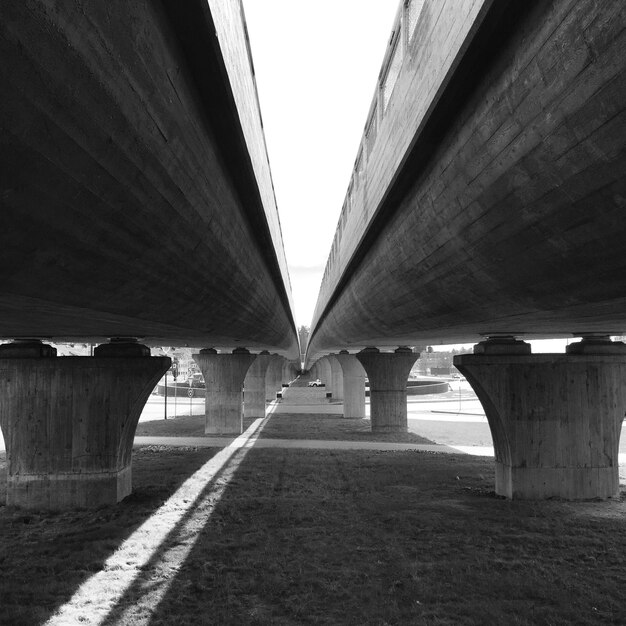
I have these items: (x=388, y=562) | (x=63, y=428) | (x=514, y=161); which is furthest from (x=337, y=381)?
(x=514, y=161)

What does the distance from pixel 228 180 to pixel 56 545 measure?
27.8ft

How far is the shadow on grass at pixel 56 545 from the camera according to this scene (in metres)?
9.37

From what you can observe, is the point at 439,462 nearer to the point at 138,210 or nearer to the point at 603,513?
the point at 603,513

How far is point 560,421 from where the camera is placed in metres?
16.0

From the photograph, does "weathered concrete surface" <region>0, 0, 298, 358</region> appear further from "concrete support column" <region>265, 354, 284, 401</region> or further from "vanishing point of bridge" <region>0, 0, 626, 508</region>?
"concrete support column" <region>265, 354, 284, 401</region>

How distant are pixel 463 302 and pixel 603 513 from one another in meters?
7.90

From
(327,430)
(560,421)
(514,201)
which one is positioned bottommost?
(327,430)

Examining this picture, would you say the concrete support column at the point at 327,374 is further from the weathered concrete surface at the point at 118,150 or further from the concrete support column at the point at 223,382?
the weathered concrete surface at the point at 118,150

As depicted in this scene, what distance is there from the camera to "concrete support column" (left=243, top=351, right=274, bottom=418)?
45906mm

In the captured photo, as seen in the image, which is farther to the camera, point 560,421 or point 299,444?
point 299,444

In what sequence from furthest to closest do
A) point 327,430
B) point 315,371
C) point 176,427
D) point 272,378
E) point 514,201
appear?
point 315,371
point 272,378
point 176,427
point 327,430
point 514,201

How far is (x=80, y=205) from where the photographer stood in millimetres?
5227

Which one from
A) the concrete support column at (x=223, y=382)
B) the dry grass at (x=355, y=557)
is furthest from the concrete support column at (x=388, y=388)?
the dry grass at (x=355, y=557)

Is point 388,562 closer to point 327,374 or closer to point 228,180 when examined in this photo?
point 228,180
